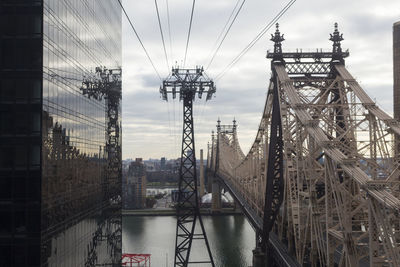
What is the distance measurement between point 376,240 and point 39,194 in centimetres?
1272

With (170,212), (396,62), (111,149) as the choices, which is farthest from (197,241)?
(396,62)

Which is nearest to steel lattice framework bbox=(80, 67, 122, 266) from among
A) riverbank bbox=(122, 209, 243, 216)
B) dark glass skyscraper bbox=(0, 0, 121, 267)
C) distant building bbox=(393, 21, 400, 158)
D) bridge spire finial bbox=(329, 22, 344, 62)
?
dark glass skyscraper bbox=(0, 0, 121, 267)

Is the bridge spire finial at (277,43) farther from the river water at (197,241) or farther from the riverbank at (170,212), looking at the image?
the riverbank at (170,212)

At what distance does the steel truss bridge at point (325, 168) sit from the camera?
48.3ft

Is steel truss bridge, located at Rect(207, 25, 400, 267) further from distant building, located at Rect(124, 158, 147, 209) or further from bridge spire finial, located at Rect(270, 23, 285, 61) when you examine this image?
distant building, located at Rect(124, 158, 147, 209)

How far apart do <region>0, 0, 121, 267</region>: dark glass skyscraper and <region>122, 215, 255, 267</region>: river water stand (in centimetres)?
2943

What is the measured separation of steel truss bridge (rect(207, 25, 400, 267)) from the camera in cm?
1473

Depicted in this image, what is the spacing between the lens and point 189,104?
31.6 metres

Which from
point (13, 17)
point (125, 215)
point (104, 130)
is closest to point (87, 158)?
point (104, 130)

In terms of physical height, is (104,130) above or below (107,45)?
below

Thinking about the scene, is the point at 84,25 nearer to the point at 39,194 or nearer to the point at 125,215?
the point at 39,194

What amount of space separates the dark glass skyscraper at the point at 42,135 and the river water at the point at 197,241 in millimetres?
29435

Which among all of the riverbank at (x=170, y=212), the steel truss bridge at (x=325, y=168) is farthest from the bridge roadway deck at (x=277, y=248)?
the riverbank at (x=170, y=212)

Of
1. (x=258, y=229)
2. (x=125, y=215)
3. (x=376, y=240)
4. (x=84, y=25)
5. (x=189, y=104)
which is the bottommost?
(x=125, y=215)
